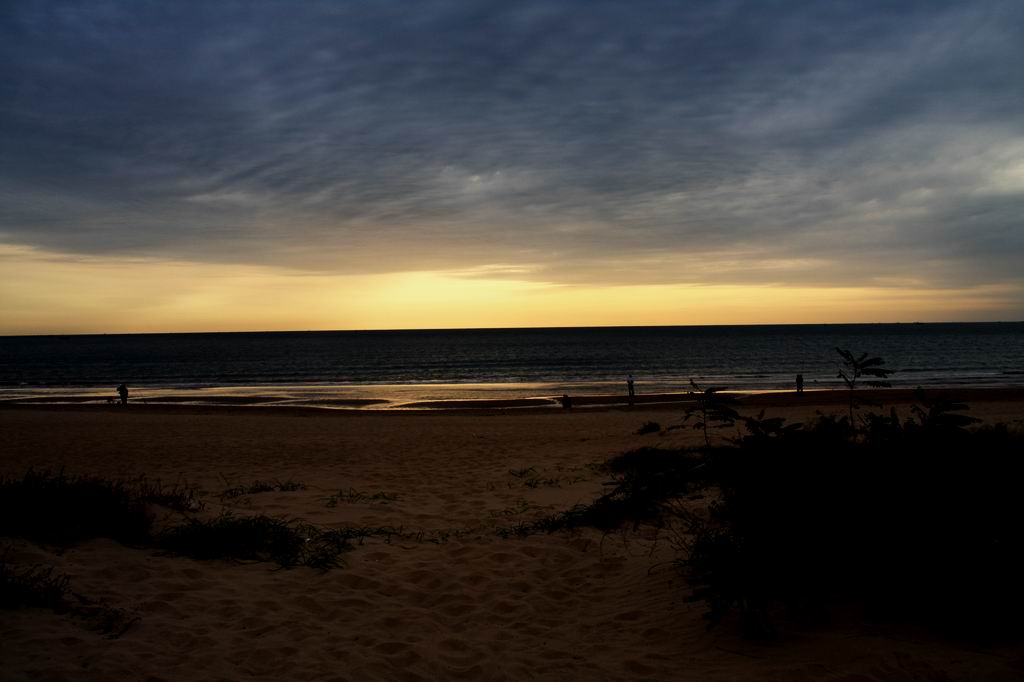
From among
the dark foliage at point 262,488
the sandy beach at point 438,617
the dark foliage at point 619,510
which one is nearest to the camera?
the sandy beach at point 438,617

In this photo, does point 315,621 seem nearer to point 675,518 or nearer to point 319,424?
point 675,518

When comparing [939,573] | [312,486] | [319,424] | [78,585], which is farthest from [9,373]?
[939,573]

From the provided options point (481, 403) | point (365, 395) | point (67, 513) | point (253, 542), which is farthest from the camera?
point (365, 395)

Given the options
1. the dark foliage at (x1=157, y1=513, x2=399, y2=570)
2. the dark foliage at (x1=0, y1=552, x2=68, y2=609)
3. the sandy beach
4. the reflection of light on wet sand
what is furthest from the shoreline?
the dark foliage at (x1=0, y1=552, x2=68, y2=609)

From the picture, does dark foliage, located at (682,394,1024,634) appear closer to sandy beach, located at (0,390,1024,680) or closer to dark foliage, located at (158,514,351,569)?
sandy beach, located at (0,390,1024,680)

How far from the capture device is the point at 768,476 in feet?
15.3

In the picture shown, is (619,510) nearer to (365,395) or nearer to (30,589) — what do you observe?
(30,589)

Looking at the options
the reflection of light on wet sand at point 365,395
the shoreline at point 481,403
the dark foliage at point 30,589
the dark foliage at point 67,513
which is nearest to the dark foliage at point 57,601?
the dark foliage at point 30,589

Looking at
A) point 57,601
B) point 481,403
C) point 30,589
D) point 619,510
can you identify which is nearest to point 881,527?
point 619,510

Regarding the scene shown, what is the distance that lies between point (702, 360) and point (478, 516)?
7077 cm

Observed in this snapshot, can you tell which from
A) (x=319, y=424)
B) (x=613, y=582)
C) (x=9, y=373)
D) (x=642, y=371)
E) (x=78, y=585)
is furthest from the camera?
(x=9, y=373)

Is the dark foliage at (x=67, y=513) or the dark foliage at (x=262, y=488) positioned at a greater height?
the dark foliage at (x=67, y=513)

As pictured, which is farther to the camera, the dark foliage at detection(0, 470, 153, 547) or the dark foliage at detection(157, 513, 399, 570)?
the dark foliage at detection(157, 513, 399, 570)

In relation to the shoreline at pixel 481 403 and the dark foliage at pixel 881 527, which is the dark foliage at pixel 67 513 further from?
the shoreline at pixel 481 403
